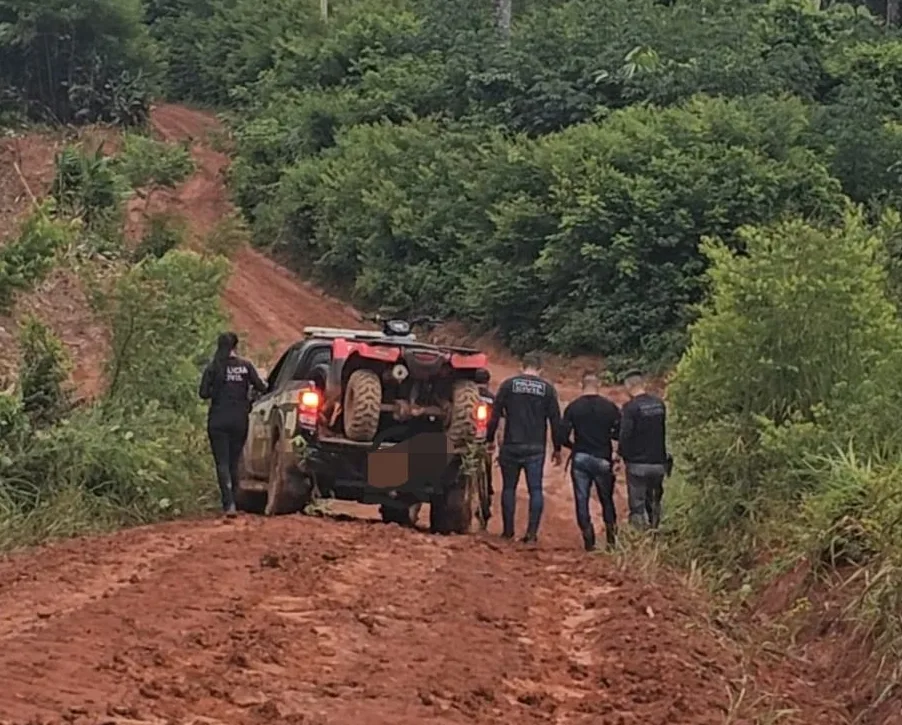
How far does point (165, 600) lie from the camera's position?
8.25 metres

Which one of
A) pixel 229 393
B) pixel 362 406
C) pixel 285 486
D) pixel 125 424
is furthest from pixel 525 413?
pixel 125 424

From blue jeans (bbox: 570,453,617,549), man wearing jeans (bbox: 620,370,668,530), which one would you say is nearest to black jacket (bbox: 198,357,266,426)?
blue jeans (bbox: 570,453,617,549)

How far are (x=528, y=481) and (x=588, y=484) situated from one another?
2.11ft

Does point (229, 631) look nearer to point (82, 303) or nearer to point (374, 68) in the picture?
point (82, 303)

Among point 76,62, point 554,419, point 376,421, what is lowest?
point 554,419

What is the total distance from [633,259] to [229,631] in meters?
17.9

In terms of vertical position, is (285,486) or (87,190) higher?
(87,190)

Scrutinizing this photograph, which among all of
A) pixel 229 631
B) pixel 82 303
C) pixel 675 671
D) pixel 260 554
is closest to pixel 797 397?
pixel 260 554

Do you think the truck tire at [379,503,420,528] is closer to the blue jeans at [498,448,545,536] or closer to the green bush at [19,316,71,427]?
the blue jeans at [498,448,545,536]

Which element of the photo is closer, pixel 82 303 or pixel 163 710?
pixel 163 710

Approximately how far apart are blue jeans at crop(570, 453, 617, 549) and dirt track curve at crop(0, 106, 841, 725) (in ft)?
4.21

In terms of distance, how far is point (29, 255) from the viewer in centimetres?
1460

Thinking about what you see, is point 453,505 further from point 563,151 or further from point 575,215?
point 563,151

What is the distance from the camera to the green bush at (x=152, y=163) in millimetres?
33500
